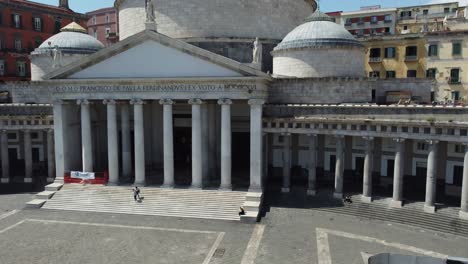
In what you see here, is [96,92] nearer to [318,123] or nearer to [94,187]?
[94,187]

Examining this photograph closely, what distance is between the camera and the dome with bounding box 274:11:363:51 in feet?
112

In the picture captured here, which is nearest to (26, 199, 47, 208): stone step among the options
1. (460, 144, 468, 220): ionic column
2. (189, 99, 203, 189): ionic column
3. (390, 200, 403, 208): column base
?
(189, 99, 203, 189): ionic column

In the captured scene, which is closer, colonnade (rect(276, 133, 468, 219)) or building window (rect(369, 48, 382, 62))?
colonnade (rect(276, 133, 468, 219))

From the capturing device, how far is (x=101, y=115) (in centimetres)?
3944

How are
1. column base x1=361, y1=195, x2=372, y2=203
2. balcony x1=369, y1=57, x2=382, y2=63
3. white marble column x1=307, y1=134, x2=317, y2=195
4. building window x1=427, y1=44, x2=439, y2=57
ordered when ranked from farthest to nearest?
balcony x1=369, y1=57, x2=382, y2=63 < building window x1=427, y1=44, x2=439, y2=57 < white marble column x1=307, y1=134, x2=317, y2=195 < column base x1=361, y1=195, x2=372, y2=203

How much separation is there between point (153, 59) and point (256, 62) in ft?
25.9

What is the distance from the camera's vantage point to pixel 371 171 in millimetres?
30188

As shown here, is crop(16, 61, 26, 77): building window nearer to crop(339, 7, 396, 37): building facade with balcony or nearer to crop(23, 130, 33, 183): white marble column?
crop(23, 130, 33, 183): white marble column

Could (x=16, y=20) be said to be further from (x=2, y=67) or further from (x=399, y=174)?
(x=399, y=174)

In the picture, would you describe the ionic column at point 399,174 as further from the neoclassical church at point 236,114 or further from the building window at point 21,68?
the building window at point 21,68

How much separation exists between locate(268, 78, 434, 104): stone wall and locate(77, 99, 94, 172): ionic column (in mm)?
15265

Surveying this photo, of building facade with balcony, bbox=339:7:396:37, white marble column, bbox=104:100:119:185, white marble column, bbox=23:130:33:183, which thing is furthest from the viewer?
building facade with balcony, bbox=339:7:396:37

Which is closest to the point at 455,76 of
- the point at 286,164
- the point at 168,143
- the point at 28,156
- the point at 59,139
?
the point at 286,164

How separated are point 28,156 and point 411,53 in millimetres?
43284
